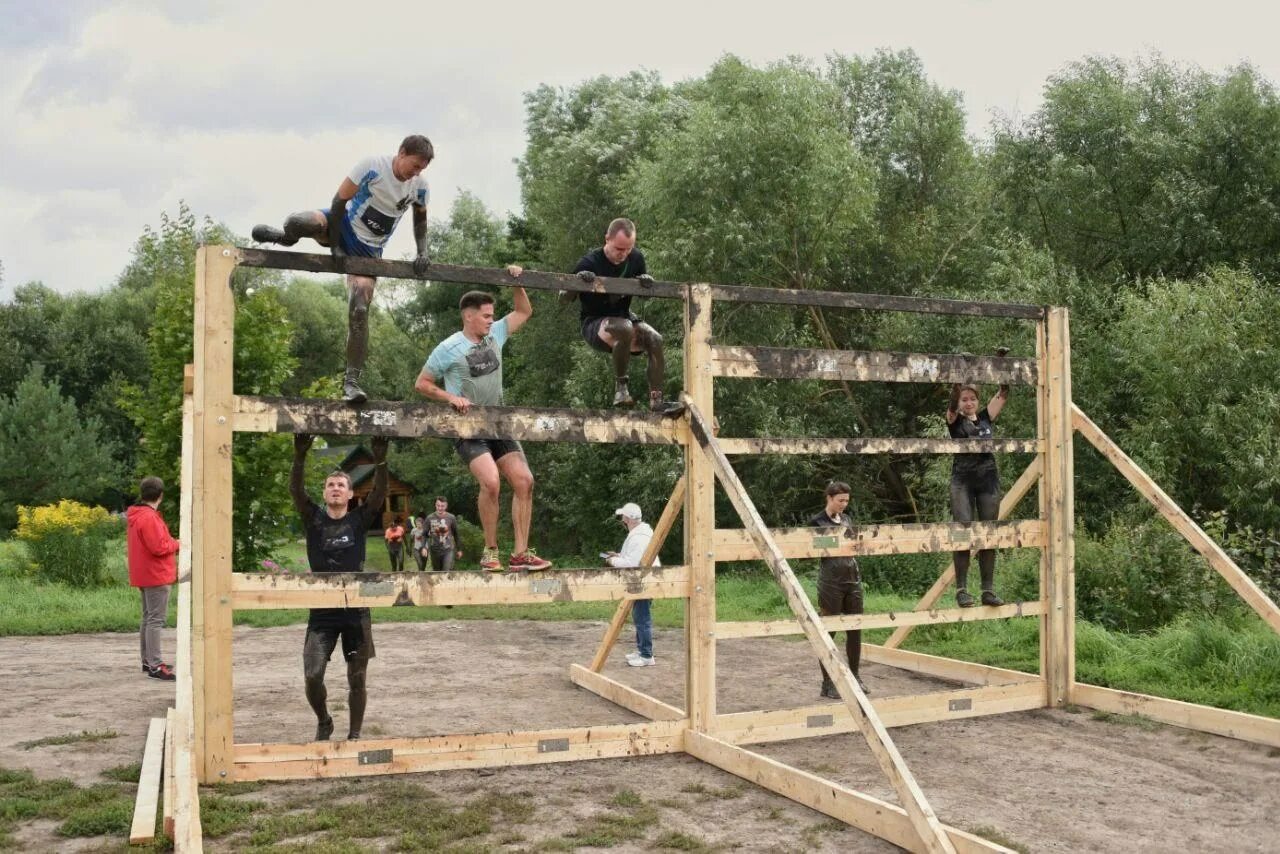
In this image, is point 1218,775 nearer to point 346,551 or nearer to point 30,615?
point 346,551

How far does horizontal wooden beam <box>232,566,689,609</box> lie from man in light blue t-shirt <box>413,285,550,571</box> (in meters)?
0.14

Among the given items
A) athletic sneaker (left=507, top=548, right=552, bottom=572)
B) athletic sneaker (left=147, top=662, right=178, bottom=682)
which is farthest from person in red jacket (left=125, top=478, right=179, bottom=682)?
athletic sneaker (left=507, top=548, right=552, bottom=572)

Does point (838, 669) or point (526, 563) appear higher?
point (526, 563)

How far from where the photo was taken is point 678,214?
25641 mm

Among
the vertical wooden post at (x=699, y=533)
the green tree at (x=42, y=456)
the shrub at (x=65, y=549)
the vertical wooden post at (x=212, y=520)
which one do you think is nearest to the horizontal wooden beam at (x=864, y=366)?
the vertical wooden post at (x=699, y=533)

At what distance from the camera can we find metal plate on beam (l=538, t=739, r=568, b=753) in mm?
6965

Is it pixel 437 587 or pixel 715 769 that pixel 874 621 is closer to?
pixel 715 769

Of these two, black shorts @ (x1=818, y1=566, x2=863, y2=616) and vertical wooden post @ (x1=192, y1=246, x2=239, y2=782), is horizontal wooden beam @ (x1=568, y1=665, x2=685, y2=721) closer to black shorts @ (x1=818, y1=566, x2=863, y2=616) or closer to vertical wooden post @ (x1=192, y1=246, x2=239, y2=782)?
black shorts @ (x1=818, y1=566, x2=863, y2=616)

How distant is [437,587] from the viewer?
21.9ft

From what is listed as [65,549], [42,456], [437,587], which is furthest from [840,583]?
[42,456]

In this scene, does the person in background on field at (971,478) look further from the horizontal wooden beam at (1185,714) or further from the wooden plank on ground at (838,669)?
the wooden plank on ground at (838,669)

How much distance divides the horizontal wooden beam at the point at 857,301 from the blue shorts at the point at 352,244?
2.22m

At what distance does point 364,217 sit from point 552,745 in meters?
3.38

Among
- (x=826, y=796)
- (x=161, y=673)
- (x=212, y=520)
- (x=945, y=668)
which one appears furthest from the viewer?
(x=945, y=668)
